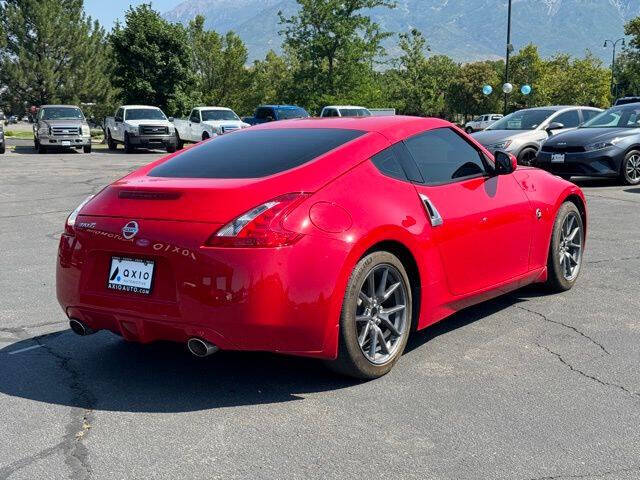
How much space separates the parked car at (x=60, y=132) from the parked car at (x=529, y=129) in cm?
1692

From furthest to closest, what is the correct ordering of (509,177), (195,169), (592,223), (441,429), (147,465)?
(592,223) → (509,177) → (195,169) → (441,429) → (147,465)

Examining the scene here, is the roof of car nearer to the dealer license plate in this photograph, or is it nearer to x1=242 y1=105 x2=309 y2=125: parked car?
the dealer license plate

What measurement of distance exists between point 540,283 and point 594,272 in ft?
3.69

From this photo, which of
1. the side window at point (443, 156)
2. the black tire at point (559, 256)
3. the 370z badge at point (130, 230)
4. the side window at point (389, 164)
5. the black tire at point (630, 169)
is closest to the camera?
the 370z badge at point (130, 230)

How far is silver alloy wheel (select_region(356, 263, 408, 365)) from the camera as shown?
4.10m

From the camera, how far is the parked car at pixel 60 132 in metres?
27.9

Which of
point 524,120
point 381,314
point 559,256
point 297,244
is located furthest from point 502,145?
point 297,244

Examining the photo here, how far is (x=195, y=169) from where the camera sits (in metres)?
4.44

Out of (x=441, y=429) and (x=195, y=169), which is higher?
(x=195, y=169)

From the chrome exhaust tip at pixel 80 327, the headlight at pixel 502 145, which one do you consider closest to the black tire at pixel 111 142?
the headlight at pixel 502 145

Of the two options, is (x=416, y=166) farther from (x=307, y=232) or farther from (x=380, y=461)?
(x=380, y=461)

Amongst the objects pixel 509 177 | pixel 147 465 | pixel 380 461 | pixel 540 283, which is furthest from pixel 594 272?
pixel 147 465

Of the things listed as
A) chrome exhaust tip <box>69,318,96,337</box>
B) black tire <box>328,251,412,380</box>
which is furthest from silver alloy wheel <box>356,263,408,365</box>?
chrome exhaust tip <box>69,318,96,337</box>

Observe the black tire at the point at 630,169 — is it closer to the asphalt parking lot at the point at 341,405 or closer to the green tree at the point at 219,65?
the asphalt parking lot at the point at 341,405
